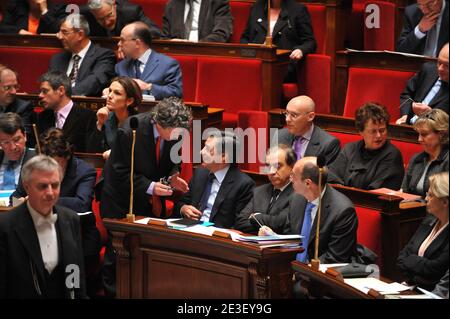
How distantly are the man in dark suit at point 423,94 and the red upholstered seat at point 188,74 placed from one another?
0.94m

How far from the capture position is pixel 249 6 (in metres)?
4.44

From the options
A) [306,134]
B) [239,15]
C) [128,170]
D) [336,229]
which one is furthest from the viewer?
[239,15]

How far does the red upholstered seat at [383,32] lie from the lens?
426 cm

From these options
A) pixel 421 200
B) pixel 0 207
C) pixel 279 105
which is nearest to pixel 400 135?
pixel 421 200

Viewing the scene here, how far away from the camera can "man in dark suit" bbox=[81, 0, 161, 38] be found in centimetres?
421

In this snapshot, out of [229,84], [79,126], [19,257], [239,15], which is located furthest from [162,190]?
[239,15]

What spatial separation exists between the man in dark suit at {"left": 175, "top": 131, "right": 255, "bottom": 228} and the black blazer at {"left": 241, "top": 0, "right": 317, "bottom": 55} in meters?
1.17

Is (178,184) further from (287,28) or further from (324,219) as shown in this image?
(287,28)

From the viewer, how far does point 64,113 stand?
360 cm

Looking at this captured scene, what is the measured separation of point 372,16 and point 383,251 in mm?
1645

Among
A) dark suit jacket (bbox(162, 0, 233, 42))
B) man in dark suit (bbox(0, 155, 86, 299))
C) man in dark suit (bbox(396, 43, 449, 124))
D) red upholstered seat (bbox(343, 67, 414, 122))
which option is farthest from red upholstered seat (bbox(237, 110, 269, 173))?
man in dark suit (bbox(0, 155, 86, 299))

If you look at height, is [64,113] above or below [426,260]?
above

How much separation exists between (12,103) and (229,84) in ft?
2.95

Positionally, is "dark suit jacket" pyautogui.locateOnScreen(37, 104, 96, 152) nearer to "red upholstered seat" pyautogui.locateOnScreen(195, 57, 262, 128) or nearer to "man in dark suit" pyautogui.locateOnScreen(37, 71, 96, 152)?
"man in dark suit" pyautogui.locateOnScreen(37, 71, 96, 152)
